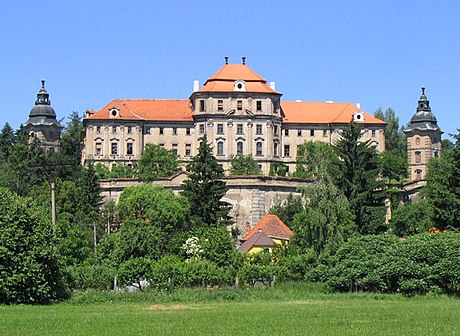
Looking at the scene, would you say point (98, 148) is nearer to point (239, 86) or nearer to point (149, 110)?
point (149, 110)

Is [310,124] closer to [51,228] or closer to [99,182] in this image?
[99,182]

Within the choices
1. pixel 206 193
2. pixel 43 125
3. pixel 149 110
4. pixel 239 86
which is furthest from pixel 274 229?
pixel 43 125

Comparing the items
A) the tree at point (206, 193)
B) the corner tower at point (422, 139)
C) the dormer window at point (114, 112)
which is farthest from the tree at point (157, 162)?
the corner tower at point (422, 139)

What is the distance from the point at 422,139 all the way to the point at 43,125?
44.3 meters

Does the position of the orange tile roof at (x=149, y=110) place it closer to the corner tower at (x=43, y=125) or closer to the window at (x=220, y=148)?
the window at (x=220, y=148)

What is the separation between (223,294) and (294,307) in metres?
5.89

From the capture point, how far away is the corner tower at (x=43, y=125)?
12338cm

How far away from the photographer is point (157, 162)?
104 metres

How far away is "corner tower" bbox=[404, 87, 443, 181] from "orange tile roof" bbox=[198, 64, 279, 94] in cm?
1814

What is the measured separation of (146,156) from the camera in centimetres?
10481

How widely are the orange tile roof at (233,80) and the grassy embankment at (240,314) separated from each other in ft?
218

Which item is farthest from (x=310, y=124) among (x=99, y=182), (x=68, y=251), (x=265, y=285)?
(x=265, y=285)

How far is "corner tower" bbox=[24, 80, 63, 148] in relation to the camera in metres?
123

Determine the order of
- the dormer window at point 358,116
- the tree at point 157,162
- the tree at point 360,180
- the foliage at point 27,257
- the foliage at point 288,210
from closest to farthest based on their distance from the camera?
the foliage at point 27,257 → the tree at point 360,180 → the foliage at point 288,210 → the tree at point 157,162 → the dormer window at point 358,116
